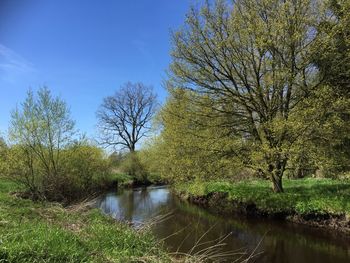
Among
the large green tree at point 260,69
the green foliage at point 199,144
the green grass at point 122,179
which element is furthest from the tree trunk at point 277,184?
the green grass at point 122,179

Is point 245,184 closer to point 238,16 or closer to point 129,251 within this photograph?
point 238,16

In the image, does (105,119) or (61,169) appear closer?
(61,169)

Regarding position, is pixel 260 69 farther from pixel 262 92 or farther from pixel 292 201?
pixel 292 201

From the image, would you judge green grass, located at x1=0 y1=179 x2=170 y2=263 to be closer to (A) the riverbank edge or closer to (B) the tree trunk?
(A) the riverbank edge

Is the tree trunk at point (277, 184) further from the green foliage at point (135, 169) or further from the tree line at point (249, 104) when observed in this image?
the green foliage at point (135, 169)

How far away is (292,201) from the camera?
14.8 m

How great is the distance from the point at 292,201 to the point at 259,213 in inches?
77.6

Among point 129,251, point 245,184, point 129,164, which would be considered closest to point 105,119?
point 129,164

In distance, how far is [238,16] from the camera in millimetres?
16031

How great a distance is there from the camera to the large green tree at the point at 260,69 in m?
14.6

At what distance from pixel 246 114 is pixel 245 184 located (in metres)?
5.18

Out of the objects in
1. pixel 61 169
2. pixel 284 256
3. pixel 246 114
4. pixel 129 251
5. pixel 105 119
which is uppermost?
pixel 105 119

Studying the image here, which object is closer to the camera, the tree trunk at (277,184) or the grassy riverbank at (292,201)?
the grassy riverbank at (292,201)

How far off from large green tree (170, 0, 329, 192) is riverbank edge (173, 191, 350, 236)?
1.75m
